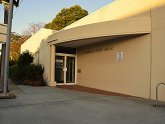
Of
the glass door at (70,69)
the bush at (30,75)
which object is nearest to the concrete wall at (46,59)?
the bush at (30,75)

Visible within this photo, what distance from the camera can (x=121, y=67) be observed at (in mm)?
14555

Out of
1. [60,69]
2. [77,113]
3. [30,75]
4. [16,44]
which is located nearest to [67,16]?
[16,44]

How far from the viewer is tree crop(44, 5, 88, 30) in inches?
1777

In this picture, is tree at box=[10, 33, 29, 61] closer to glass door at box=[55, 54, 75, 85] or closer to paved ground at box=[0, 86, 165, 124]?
glass door at box=[55, 54, 75, 85]

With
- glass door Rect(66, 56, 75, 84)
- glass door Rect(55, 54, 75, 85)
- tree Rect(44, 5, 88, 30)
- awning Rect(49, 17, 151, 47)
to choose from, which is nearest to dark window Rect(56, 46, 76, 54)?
glass door Rect(55, 54, 75, 85)

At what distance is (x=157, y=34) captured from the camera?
40.1 feet

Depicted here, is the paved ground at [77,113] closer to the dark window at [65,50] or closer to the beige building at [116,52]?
the beige building at [116,52]

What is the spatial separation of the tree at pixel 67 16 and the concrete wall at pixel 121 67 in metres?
27.0

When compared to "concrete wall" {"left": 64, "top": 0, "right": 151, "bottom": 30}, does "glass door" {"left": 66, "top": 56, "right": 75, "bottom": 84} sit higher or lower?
lower

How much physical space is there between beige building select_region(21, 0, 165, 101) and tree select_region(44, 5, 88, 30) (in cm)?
2542

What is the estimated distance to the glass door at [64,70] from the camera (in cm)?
1970

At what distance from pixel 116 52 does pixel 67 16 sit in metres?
31.7

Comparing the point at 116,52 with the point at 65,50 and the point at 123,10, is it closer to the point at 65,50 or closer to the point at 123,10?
the point at 123,10

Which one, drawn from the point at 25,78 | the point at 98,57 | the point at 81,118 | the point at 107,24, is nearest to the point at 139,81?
the point at 107,24
